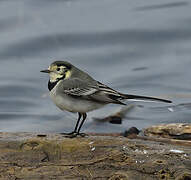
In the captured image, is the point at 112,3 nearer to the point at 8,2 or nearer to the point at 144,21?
the point at 144,21

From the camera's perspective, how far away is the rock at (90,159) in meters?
6.19

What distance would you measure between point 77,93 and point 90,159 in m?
1.60

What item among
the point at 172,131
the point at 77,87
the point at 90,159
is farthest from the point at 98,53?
the point at 90,159

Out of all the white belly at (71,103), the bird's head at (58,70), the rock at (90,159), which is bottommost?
the rock at (90,159)

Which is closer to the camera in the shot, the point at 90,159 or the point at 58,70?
the point at 90,159

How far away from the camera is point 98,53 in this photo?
47.0 feet

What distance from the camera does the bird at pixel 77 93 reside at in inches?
312

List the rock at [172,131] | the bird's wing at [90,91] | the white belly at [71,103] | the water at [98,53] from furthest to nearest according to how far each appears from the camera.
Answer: the water at [98,53] < the rock at [172,131] < the bird's wing at [90,91] < the white belly at [71,103]

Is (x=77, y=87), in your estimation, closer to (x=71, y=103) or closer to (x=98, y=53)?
(x=71, y=103)

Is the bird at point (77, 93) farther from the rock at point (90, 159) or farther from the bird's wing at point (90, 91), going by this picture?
the rock at point (90, 159)

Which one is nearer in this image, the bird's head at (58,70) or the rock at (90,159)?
the rock at (90,159)

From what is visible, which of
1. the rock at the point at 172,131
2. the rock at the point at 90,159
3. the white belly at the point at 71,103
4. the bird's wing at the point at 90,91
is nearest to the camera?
the rock at the point at 90,159

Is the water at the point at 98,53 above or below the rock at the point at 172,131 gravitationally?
above

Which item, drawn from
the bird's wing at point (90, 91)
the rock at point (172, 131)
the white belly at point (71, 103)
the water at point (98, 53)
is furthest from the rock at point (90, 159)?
the water at point (98, 53)
